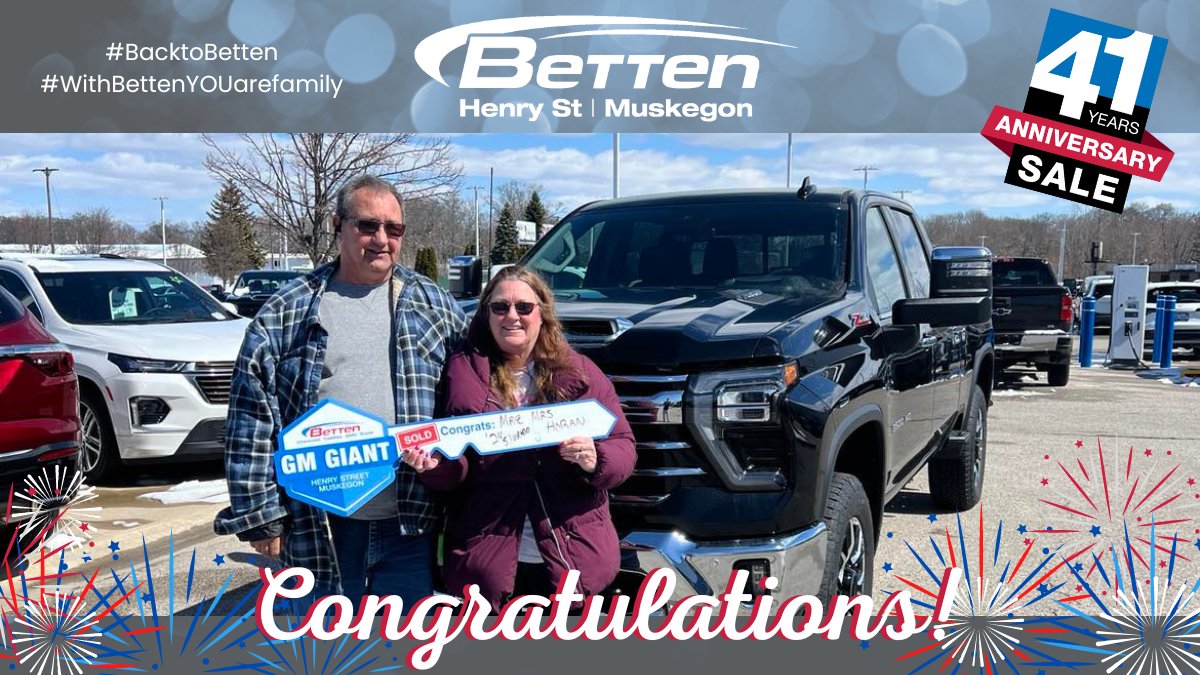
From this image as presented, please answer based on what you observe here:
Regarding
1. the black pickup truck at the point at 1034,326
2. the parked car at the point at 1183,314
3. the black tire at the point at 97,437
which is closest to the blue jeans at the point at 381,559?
the black tire at the point at 97,437

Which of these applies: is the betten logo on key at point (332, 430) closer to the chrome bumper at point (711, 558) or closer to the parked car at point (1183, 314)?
the chrome bumper at point (711, 558)

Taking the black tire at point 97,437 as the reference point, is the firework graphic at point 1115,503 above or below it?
below

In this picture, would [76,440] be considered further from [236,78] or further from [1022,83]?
[1022,83]

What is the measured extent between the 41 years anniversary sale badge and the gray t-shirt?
17.1 ft

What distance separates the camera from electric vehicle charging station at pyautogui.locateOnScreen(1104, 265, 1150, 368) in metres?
16.6

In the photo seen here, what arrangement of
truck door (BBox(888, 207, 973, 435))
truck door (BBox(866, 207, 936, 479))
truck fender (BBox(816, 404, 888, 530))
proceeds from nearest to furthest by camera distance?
truck fender (BBox(816, 404, 888, 530))
truck door (BBox(866, 207, 936, 479))
truck door (BBox(888, 207, 973, 435))

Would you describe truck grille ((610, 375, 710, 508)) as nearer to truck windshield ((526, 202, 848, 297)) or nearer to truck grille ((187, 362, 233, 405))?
truck windshield ((526, 202, 848, 297))

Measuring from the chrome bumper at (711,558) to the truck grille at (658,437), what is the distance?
0.14 m

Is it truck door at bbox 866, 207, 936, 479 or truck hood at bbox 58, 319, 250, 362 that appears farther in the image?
truck hood at bbox 58, 319, 250, 362

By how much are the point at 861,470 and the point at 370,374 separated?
1993mm

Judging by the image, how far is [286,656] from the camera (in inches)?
104

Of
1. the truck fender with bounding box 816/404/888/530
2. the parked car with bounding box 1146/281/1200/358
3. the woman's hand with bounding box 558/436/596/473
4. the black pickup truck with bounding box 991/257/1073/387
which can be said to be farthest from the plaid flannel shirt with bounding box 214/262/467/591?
the parked car with bounding box 1146/281/1200/358

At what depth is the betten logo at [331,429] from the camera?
8.05ft

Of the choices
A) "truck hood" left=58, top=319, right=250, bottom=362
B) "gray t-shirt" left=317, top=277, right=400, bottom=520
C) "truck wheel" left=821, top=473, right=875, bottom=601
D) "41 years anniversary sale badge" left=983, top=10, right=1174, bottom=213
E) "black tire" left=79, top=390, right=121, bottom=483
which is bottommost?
"black tire" left=79, top=390, right=121, bottom=483
